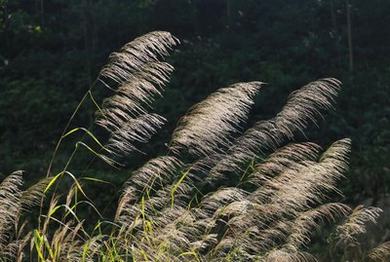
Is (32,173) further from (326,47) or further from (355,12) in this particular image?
(355,12)

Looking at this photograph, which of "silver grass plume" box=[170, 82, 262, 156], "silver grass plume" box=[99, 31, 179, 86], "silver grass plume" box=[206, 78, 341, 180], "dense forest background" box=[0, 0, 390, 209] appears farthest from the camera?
"dense forest background" box=[0, 0, 390, 209]

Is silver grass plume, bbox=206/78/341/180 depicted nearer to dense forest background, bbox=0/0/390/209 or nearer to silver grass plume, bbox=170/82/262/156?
silver grass plume, bbox=170/82/262/156

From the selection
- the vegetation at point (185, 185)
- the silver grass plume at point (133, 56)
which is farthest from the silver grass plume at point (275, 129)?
the silver grass plume at point (133, 56)

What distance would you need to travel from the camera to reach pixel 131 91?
3.40 m

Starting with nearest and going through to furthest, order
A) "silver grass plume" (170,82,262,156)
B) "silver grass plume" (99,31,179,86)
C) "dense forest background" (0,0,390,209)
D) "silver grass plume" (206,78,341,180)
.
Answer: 1. "silver grass plume" (170,82,262,156)
2. "silver grass plume" (99,31,179,86)
3. "silver grass plume" (206,78,341,180)
4. "dense forest background" (0,0,390,209)

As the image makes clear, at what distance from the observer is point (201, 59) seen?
2247 centimetres

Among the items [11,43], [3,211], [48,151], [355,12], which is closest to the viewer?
[3,211]

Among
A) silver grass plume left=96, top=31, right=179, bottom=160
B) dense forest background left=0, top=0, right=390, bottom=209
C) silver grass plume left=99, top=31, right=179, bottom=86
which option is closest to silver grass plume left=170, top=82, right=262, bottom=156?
silver grass plume left=96, top=31, right=179, bottom=160

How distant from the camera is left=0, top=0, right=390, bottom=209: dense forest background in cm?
1766

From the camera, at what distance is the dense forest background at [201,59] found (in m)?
17.7

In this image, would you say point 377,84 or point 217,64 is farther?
point 217,64

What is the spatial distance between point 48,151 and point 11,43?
347 inches

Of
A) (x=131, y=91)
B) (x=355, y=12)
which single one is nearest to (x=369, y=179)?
(x=131, y=91)

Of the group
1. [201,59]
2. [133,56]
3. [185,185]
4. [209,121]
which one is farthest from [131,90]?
[201,59]
